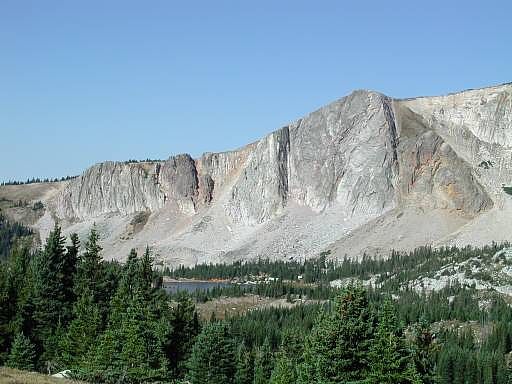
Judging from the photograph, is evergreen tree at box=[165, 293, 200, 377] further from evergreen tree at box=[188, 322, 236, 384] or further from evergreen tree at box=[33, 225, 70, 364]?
evergreen tree at box=[33, 225, 70, 364]

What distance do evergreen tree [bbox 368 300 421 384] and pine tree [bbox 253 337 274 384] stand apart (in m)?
32.4

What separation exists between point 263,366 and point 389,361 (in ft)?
116

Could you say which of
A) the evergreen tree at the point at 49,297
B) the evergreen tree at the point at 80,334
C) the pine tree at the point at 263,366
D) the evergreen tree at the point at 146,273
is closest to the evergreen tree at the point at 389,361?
the evergreen tree at the point at 80,334

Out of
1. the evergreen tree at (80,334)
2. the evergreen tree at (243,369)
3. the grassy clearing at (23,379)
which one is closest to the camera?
the grassy clearing at (23,379)

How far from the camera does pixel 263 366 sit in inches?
2650

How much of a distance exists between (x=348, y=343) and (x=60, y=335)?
95.1ft

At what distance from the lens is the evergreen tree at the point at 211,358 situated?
52.7 m

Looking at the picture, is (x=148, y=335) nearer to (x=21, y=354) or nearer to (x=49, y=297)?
(x=21, y=354)

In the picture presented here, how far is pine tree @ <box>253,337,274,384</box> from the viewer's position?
213ft

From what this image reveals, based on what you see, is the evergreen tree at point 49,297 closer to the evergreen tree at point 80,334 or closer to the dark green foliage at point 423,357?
the evergreen tree at point 80,334

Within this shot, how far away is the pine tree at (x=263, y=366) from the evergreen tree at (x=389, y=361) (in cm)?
3238

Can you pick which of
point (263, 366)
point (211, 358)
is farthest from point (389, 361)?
point (263, 366)

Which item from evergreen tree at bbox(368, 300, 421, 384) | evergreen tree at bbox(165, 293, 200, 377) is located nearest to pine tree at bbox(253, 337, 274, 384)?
evergreen tree at bbox(165, 293, 200, 377)

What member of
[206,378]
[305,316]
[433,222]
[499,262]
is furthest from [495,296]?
[206,378]
